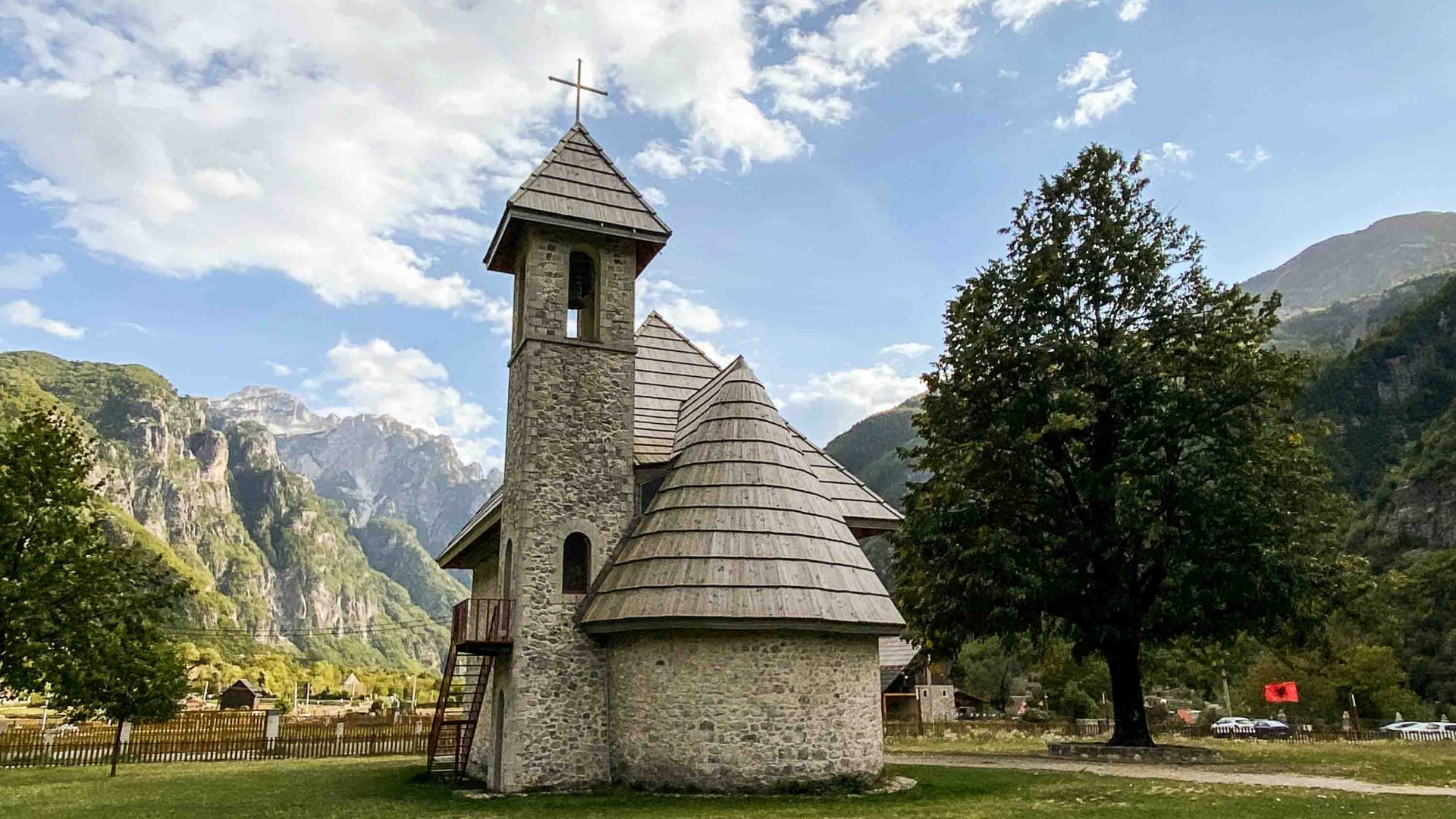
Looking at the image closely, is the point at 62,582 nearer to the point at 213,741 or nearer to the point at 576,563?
the point at 576,563

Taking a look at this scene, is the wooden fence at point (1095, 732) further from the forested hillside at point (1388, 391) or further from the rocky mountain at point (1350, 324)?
the rocky mountain at point (1350, 324)

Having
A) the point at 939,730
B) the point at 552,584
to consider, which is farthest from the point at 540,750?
the point at 939,730

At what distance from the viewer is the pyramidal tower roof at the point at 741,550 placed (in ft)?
48.3

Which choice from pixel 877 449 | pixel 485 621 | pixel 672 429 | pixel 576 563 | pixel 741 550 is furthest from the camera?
pixel 877 449

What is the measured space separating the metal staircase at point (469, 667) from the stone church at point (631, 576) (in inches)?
2.0

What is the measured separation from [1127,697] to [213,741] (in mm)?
24826

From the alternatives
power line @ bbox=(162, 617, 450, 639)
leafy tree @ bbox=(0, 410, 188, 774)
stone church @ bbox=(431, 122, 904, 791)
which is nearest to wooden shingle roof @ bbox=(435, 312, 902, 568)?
stone church @ bbox=(431, 122, 904, 791)

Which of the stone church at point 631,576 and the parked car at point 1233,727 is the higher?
the stone church at point 631,576

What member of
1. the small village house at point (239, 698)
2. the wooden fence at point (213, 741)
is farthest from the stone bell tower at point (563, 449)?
the small village house at point (239, 698)

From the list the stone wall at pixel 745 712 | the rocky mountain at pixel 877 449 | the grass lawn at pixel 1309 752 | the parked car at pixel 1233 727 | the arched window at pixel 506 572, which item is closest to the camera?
the stone wall at pixel 745 712

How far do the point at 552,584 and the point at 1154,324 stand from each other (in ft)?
46.7

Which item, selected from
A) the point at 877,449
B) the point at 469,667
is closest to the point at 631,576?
the point at 469,667

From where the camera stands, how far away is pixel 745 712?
569 inches

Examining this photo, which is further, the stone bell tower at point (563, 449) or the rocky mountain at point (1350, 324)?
the rocky mountain at point (1350, 324)
